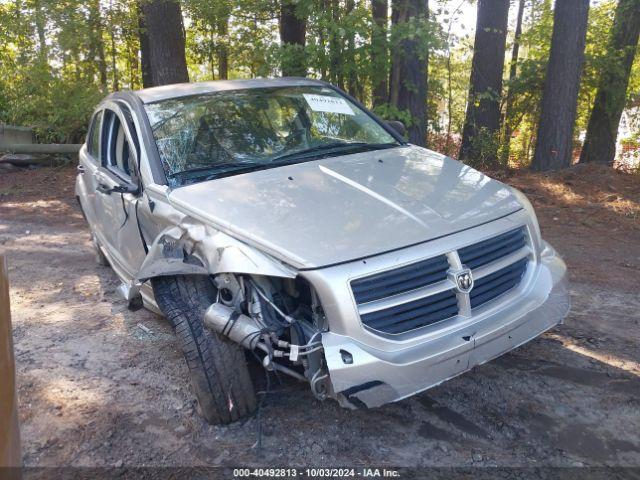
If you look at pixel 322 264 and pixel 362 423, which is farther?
pixel 362 423

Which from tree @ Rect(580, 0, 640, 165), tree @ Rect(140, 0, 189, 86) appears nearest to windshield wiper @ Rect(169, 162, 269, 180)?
tree @ Rect(140, 0, 189, 86)

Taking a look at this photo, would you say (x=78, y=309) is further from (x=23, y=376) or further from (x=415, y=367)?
(x=415, y=367)

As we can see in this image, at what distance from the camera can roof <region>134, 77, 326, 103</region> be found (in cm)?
466

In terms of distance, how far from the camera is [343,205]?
352 centimetres

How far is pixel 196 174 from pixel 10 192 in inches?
296

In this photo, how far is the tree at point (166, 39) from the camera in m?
10.1

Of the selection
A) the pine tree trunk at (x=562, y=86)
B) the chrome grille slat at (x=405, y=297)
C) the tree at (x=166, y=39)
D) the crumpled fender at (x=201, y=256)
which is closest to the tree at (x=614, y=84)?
the pine tree trunk at (x=562, y=86)

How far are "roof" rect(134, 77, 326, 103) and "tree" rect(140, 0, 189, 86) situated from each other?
18.8 feet

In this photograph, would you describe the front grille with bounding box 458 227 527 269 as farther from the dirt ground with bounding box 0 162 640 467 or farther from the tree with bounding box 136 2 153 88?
the tree with bounding box 136 2 153 88

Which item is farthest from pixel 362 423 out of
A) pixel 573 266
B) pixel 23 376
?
pixel 573 266

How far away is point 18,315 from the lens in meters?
5.07

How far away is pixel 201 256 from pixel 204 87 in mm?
1987

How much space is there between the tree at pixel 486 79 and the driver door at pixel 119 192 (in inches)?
268

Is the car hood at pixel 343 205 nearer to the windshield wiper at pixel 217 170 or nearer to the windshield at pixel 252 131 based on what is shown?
the windshield wiper at pixel 217 170
